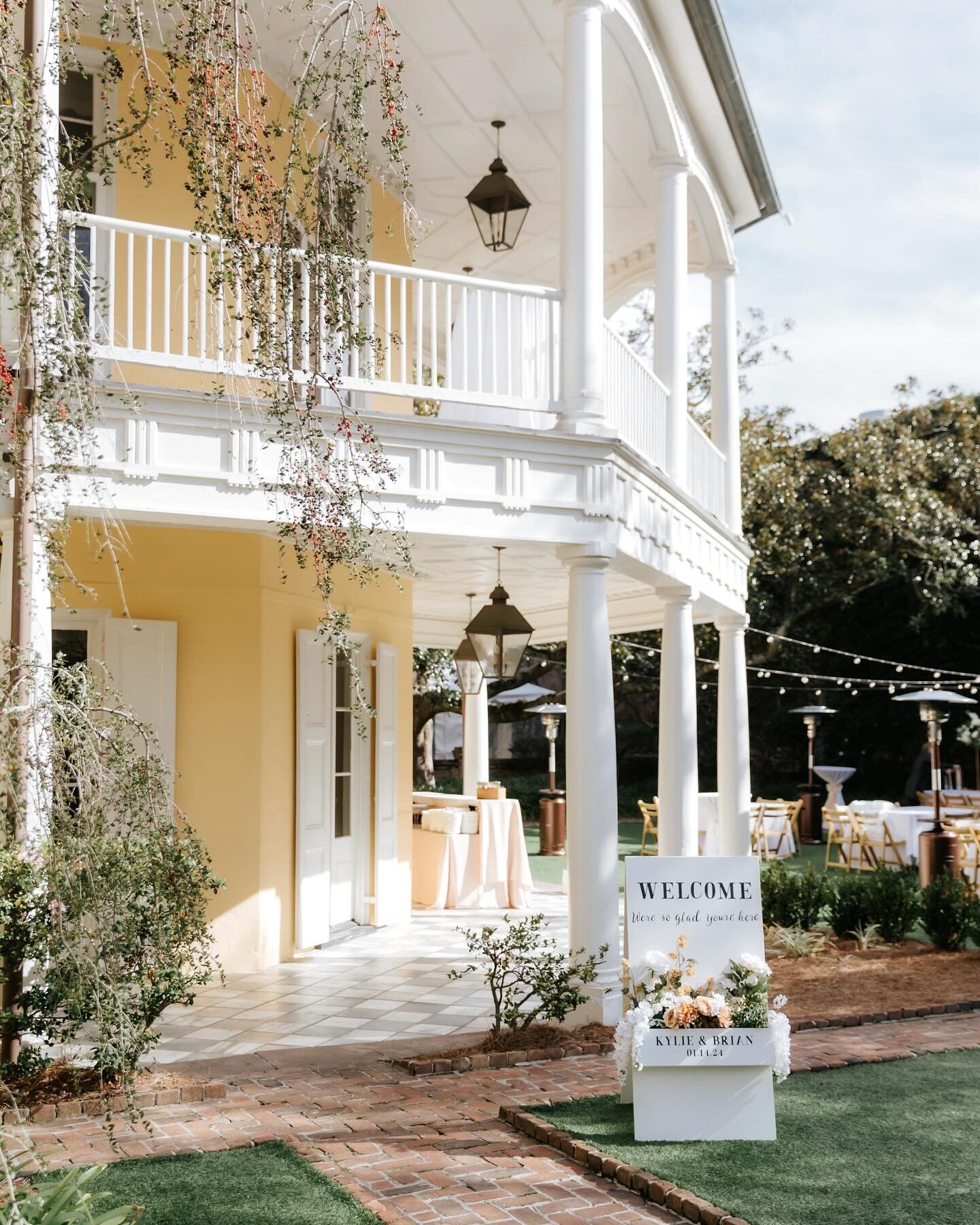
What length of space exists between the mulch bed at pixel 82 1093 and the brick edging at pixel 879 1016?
3.52 m

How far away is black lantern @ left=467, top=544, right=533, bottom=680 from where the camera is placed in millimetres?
9648

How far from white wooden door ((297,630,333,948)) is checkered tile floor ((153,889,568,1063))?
356mm

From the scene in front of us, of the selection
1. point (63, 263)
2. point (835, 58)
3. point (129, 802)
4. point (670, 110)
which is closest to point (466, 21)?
point (670, 110)

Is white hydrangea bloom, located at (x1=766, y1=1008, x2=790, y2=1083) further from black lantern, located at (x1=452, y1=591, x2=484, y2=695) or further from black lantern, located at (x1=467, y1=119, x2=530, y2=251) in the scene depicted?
black lantern, located at (x1=452, y1=591, x2=484, y2=695)

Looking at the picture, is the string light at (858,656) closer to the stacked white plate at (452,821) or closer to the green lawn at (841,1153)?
the stacked white plate at (452,821)

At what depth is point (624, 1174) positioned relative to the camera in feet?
15.4

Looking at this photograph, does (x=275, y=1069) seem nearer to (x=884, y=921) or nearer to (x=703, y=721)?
(x=884, y=921)

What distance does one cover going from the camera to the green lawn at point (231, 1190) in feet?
14.0

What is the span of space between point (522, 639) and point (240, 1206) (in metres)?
5.93

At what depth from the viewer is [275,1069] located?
20.8ft

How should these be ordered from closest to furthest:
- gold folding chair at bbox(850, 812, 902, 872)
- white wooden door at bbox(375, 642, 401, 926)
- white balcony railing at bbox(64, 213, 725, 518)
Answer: white balcony railing at bbox(64, 213, 725, 518) < white wooden door at bbox(375, 642, 401, 926) < gold folding chair at bbox(850, 812, 902, 872)

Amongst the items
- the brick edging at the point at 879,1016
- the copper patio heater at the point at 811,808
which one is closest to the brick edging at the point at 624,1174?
the brick edging at the point at 879,1016

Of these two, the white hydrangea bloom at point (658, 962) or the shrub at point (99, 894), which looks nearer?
the shrub at point (99, 894)

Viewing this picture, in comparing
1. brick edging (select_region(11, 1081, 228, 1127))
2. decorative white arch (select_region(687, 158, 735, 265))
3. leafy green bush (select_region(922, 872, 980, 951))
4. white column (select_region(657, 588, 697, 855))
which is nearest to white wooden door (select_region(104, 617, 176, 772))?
brick edging (select_region(11, 1081, 228, 1127))
